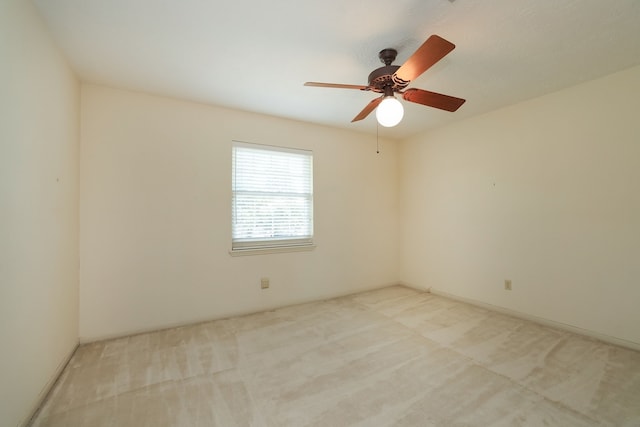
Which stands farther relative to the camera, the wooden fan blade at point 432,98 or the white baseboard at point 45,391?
the wooden fan blade at point 432,98

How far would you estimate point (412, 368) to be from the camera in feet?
6.53

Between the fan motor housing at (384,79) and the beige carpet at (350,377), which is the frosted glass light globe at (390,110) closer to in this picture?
the fan motor housing at (384,79)

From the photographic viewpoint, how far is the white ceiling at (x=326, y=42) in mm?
1570

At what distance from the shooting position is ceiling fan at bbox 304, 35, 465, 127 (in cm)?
143

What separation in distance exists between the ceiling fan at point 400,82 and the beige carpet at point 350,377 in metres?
1.86

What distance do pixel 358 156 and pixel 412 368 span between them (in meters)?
2.90

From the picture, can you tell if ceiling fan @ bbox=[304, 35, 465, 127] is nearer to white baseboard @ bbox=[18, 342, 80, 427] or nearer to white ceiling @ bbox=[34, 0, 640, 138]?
white ceiling @ bbox=[34, 0, 640, 138]

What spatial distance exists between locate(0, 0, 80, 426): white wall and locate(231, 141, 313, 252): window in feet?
4.82

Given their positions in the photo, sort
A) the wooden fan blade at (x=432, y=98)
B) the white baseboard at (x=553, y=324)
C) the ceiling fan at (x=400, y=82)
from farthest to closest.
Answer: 1. the white baseboard at (x=553, y=324)
2. the wooden fan blade at (x=432, y=98)
3. the ceiling fan at (x=400, y=82)

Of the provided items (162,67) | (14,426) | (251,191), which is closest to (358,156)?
(251,191)

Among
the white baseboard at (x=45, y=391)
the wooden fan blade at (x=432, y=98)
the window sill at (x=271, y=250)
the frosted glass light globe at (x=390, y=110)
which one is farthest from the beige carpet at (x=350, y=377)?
the wooden fan blade at (x=432, y=98)

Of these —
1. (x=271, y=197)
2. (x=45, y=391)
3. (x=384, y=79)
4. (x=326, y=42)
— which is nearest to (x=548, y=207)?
(x=384, y=79)

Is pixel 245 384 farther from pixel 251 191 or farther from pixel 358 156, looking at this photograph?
pixel 358 156

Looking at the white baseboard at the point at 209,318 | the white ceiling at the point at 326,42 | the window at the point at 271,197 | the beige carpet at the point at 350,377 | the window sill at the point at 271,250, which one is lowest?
the beige carpet at the point at 350,377
